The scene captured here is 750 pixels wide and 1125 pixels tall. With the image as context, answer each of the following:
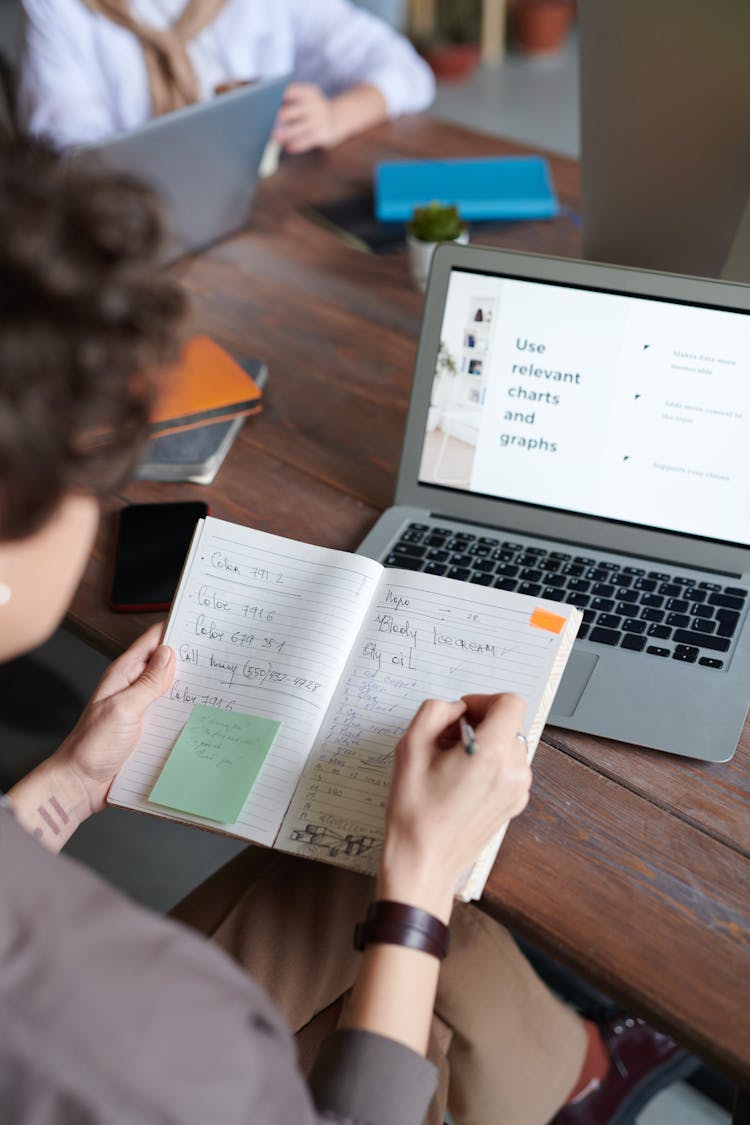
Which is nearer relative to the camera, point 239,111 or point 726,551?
point 726,551

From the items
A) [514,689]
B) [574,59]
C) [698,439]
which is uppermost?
[698,439]

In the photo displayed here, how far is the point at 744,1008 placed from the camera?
67 cm

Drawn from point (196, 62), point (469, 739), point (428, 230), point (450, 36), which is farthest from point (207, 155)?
point (450, 36)

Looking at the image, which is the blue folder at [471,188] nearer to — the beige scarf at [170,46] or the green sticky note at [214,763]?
the beige scarf at [170,46]

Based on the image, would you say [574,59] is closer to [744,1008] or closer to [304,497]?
[304,497]

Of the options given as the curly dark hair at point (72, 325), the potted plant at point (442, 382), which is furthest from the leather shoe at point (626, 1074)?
the curly dark hair at point (72, 325)

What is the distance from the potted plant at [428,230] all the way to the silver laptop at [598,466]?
1.49 ft

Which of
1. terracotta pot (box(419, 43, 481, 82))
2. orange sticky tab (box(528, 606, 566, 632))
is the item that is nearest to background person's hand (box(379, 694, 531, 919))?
orange sticky tab (box(528, 606, 566, 632))

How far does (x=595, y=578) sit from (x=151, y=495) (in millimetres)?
494

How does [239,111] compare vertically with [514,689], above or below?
above

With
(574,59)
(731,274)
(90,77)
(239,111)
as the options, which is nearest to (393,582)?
(731,274)

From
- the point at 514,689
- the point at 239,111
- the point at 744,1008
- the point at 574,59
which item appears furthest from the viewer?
the point at 574,59

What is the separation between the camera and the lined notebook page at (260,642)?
82 cm

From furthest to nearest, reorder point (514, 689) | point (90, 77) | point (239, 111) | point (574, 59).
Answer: point (574, 59) < point (90, 77) < point (239, 111) < point (514, 689)
